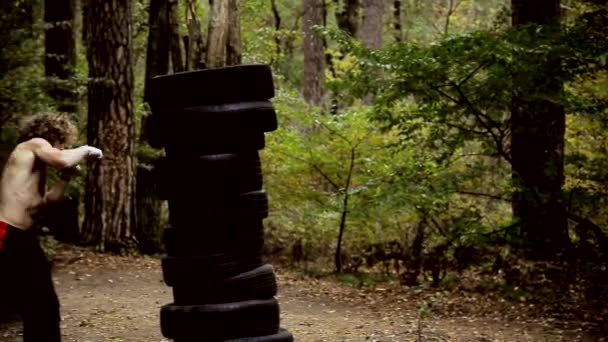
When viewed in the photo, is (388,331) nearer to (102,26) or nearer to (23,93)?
(23,93)

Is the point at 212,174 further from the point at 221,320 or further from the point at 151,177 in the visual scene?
the point at 151,177

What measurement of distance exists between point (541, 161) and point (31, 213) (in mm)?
8233

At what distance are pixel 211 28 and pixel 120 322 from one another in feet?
22.9

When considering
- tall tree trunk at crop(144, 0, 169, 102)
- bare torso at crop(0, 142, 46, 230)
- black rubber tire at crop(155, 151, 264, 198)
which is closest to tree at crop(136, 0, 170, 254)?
tall tree trunk at crop(144, 0, 169, 102)

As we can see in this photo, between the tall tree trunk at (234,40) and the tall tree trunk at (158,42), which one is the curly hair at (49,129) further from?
the tall tree trunk at (158,42)

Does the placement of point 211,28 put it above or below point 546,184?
above

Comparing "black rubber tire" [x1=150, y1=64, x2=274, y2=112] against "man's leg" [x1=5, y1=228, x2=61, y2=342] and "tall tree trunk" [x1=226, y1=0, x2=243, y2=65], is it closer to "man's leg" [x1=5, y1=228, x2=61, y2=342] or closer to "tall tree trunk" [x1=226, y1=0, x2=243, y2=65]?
"man's leg" [x1=5, y1=228, x2=61, y2=342]

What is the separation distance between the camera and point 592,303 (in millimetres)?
10852

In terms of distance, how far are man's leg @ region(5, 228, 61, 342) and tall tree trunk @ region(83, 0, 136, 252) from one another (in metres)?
8.17

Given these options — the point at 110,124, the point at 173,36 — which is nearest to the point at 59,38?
the point at 173,36

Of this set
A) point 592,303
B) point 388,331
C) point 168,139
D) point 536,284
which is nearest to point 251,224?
point 168,139

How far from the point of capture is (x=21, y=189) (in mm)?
6262

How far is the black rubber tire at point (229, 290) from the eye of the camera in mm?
4750

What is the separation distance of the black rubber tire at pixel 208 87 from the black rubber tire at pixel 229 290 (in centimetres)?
101
